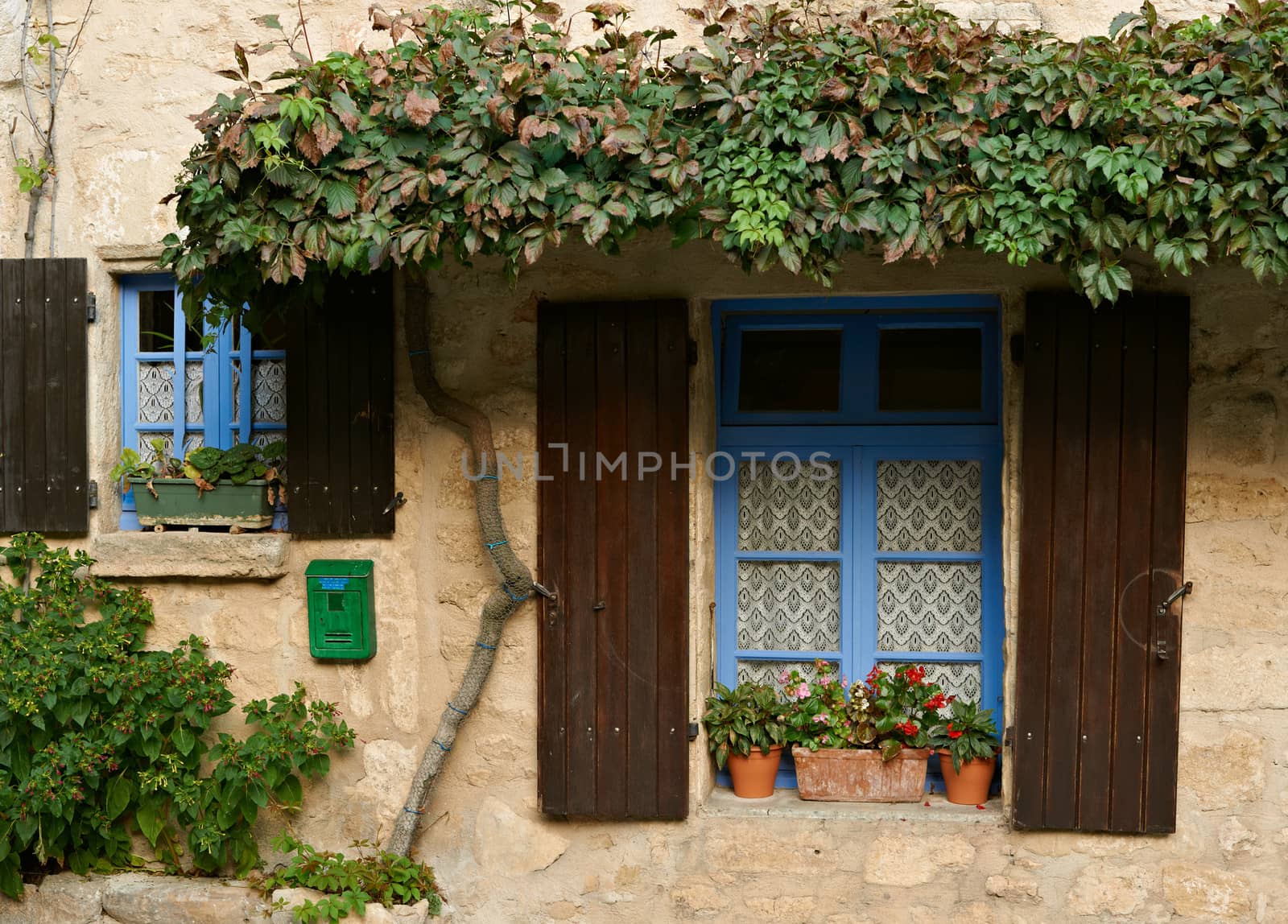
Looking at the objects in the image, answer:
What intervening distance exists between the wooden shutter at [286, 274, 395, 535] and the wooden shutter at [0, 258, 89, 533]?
0.80m

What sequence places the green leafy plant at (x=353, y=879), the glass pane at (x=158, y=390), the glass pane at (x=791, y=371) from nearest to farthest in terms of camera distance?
the green leafy plant at (x=353, y=879)
the glass pane at (x=791, y=371)
the glass pane at (x=158, y=390)

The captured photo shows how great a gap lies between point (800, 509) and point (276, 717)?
193cm

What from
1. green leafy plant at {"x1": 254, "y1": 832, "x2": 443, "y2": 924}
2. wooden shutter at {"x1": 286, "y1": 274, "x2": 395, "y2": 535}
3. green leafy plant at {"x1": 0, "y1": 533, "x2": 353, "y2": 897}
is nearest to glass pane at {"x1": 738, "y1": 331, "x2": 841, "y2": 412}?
wooden shutter at {"x1": 286, "y1": 274, "x2": 395, "y2": 535}

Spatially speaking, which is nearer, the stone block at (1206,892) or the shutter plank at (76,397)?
the stone block at (1206,892)

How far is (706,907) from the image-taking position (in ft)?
12.8

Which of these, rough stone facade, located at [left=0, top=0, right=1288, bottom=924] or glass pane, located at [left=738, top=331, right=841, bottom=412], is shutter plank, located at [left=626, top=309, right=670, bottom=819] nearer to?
rough stone facade, located at [left=0, top=0, right=1288, bottom=924]

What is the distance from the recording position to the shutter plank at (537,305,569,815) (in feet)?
12.8

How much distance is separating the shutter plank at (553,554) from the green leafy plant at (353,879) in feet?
1.64

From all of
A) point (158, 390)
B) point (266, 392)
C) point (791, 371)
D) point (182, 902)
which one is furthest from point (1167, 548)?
point (158, 390)

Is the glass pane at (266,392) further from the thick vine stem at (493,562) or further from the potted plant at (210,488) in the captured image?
the thick vine stem at (493,562)

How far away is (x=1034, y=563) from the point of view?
3709 mm

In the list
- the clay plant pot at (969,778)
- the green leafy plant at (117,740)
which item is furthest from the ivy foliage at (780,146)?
the clay plant pot at (969,778)

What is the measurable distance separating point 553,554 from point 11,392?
2.04 meters

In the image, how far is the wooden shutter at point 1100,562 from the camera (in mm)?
Result: 3656
